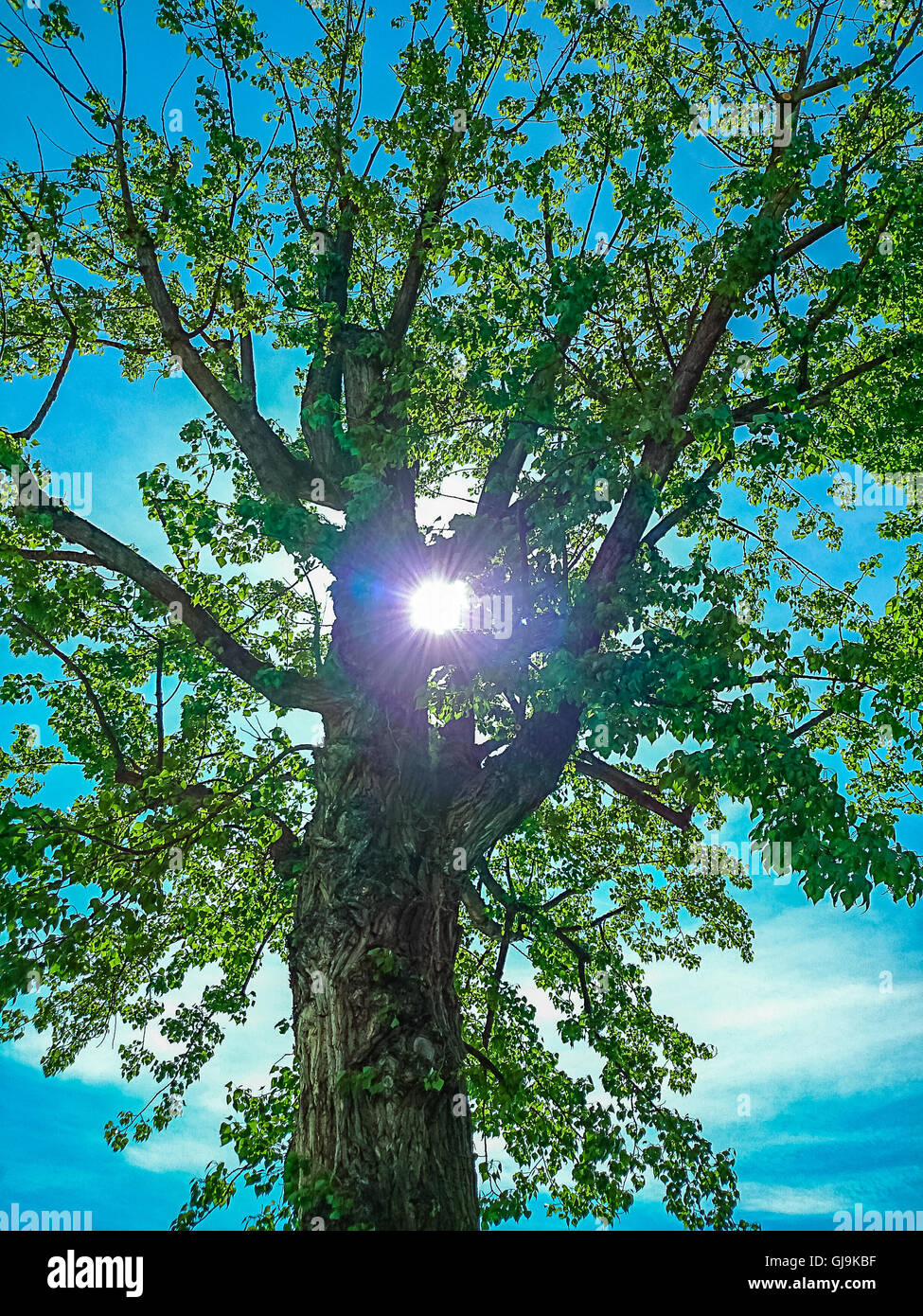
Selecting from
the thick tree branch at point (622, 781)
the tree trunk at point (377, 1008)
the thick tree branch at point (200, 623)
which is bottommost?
the tree trunk at point (377, 1008)

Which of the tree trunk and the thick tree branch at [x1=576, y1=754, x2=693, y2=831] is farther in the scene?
the thick tree branch at [x1=576, y1=754, x2=693, y2=831]

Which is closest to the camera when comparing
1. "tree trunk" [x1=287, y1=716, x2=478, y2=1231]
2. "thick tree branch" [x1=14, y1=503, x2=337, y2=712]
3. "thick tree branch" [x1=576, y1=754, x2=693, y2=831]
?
"tree trunk" [x1=287, y1=716, x2=478, y2=1231]

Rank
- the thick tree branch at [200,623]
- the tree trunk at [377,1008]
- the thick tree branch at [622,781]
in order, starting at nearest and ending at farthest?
1. the tree trunk at [377,1008]
2. the thick tree branch at [200,623]
3. the thick tree branch at [622,781]

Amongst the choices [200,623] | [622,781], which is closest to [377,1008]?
[200,623]

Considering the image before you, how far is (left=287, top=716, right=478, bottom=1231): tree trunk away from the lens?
5.09 metres

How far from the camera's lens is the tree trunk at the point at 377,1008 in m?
5.09

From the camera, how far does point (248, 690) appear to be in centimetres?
1176

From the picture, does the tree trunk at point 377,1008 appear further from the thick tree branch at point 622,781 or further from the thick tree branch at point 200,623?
the thick tree branch at point 622,781

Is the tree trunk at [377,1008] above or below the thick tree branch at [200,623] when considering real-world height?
below

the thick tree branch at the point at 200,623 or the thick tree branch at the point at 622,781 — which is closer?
the thick tree branch at the point at 200,623

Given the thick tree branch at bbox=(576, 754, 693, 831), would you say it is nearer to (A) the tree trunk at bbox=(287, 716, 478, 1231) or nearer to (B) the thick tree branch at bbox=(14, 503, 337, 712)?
(A) the tree trunk at bbox=(287, 716, 478, 1231)

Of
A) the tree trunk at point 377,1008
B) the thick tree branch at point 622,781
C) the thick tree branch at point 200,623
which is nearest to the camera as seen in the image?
the tree trunk at point 377,1008
